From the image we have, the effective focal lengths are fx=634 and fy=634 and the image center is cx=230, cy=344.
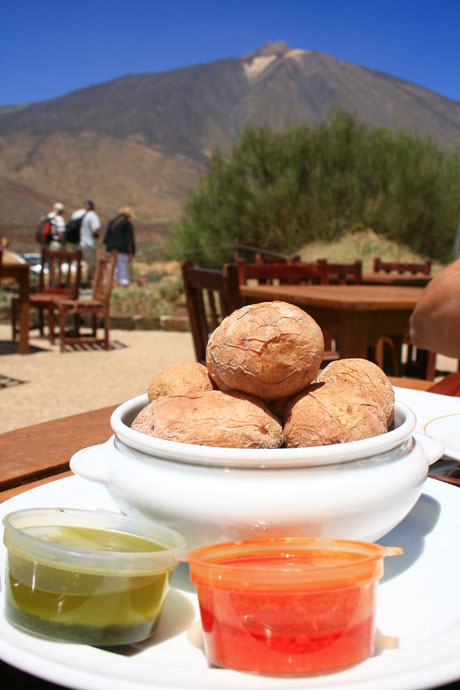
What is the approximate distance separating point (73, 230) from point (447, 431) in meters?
13.3

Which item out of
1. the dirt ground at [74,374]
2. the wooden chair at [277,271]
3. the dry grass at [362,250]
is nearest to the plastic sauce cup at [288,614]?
the wooden chair at [277,271]

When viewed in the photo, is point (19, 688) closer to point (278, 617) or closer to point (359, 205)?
point (278, 617)

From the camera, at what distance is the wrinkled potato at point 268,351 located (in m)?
0.66

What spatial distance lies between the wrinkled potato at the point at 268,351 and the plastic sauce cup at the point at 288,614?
0.24m

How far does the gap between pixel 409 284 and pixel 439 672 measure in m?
6.82

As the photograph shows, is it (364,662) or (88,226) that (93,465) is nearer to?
(364,662)

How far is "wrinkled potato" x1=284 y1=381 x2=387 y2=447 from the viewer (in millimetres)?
629

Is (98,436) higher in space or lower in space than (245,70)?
lower

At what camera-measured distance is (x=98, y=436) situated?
1.14m

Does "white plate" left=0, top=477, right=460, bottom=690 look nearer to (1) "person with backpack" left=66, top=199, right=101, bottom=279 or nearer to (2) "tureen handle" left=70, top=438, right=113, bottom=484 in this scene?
(2) "tureen handle" left=70, top=438, right=113, bottom=484

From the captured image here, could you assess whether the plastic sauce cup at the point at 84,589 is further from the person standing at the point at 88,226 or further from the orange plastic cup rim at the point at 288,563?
the person standing at the point at 88,226

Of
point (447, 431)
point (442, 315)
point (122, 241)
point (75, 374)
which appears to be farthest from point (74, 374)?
point (447, 431)

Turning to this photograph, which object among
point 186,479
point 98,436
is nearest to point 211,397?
point 186,479

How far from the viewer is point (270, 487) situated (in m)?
0.55
